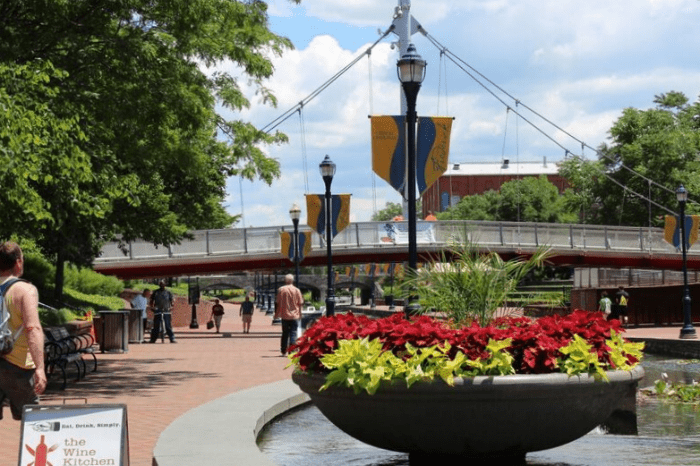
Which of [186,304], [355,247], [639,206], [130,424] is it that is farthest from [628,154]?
[130,424]

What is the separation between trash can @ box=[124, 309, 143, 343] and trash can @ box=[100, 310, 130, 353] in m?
6.04

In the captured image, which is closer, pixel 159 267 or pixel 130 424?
pixel 130 424

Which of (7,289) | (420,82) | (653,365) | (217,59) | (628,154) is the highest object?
(628,154)

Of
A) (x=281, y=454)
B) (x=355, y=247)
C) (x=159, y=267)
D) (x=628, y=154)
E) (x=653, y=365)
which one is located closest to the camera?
(x=281, y=454)

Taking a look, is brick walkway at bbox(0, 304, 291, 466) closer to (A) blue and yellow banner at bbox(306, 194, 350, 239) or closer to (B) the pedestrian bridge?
(A) blue and yellow banner at bbox(306, 194, 350, 239)

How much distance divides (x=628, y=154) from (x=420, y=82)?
64.9 meters

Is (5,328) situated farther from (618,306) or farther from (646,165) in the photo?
(646,165)

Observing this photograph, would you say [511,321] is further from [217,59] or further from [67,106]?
[217,59]

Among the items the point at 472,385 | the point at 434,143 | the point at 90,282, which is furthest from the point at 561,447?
the point at 90,282

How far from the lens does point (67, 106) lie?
52.4 ft

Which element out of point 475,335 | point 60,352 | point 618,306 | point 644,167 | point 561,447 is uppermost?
point 644,167

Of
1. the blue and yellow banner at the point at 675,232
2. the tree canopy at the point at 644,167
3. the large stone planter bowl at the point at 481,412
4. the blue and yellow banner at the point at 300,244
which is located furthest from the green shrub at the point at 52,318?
the tree canopy at the point at 644,167

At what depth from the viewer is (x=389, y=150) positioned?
25609 mm

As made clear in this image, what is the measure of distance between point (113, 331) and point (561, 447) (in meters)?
17.1
